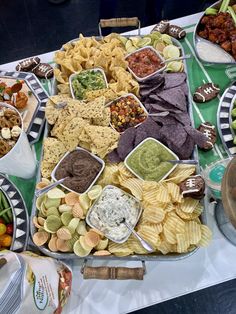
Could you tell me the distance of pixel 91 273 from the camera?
104 centimetres

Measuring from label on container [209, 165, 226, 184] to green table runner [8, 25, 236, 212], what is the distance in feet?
0.50

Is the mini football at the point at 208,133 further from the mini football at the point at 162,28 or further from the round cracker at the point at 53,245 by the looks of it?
the round cracker at the point at 53,245

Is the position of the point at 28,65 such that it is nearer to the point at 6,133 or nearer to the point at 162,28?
the point at 6,133

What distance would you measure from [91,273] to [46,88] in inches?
35.9

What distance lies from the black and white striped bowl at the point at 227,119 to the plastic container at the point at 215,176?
0.17m

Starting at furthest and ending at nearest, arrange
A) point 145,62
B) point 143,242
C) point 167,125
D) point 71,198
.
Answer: point 145,62 < point 167,125 < point 71,198 < point 143,242

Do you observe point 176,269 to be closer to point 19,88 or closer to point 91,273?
point 91,273

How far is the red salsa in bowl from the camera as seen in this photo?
4.80 feet

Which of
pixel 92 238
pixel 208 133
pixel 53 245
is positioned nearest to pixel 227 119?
pixel 208 133

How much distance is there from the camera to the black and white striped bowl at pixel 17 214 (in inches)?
46.9

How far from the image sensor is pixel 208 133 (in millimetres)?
1387

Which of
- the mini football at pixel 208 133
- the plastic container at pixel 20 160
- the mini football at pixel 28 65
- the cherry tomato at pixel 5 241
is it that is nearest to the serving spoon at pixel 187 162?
the mini football at pixel 208 133

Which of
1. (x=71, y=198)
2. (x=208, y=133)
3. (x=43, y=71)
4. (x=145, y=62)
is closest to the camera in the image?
(x=71, y=198)

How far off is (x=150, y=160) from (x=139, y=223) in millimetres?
226
